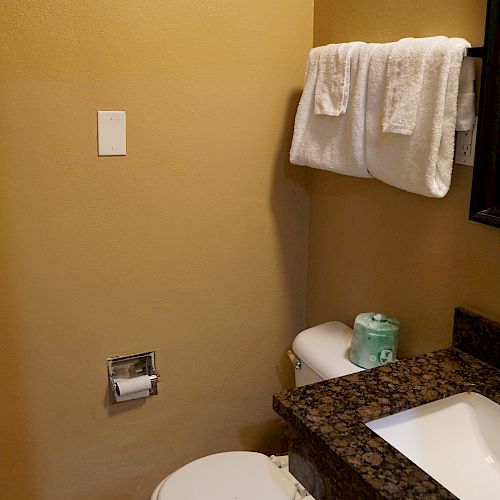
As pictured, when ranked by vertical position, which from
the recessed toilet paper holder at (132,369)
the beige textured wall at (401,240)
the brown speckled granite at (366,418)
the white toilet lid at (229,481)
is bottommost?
the white toilet lid at (229,481)

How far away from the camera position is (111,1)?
1650 millimetres

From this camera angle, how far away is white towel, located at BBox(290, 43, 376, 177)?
5.20ft

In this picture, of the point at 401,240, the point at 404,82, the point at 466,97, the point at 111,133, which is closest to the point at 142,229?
the point at 111,133

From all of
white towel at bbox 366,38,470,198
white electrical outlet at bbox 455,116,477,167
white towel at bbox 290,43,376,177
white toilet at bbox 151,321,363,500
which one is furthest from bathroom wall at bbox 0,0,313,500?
white electrical outlet at bbox 455,116,477,167

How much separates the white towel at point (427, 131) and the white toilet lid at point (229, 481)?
2.75ft

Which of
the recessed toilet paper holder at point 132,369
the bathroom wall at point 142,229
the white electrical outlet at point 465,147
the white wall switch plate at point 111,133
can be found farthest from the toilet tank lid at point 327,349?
the white wall switch plate at point 111,133

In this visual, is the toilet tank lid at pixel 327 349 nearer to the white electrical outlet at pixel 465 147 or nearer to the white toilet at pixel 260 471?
the white toilet at pixel 260 471

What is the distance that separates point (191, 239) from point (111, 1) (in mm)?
675

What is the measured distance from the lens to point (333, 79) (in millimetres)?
1655

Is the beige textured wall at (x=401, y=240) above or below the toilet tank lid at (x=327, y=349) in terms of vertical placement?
above

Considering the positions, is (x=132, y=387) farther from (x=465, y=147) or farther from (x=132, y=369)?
(x=465, y=147)

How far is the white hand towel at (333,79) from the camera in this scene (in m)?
1.62

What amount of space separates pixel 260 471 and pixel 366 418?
624 millimetres

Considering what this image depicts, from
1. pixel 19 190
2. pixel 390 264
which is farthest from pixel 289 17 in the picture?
pixel 19 190
